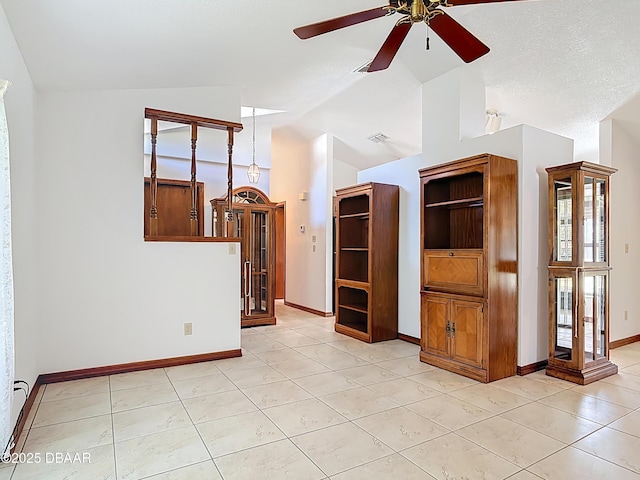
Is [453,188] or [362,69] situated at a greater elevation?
[362,69]

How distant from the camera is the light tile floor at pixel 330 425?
6.72 feet

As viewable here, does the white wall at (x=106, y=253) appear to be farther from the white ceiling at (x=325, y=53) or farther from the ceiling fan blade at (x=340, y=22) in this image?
the ceiling fan blade at (x=340, y=22)

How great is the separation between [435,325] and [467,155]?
1746mm

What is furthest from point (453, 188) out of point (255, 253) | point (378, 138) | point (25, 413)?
point (25, 413)

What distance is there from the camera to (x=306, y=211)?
7.02 metres

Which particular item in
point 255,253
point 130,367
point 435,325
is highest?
point 255,253

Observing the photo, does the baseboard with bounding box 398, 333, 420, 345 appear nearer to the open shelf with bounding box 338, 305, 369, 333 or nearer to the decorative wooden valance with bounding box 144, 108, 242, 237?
the open shelf with bounding box 338, 305, 369, 333

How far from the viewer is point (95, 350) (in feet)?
11.5

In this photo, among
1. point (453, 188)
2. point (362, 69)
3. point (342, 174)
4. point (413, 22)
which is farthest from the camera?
point (342, 174)

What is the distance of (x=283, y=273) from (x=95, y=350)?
4.79m

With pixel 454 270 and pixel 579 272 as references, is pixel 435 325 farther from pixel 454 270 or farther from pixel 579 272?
pixel 579 272

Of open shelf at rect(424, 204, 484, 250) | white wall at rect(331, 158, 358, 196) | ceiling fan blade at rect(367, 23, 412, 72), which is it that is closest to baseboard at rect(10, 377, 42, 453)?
ceiling fan blade at rect(367, 23, 412, 72)

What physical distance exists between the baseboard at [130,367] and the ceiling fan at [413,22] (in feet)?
10.0

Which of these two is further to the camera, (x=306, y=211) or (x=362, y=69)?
(x=306, y=211)
